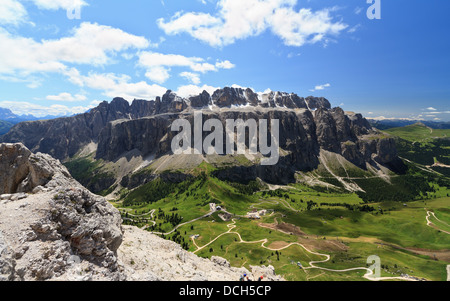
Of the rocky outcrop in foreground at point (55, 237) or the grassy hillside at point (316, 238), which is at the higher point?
the rocky outcrop in foreground at point (55, 237)

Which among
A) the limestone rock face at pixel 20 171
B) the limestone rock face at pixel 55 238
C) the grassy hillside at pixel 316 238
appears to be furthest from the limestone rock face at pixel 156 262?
the grassy hillside at pixel 316 238

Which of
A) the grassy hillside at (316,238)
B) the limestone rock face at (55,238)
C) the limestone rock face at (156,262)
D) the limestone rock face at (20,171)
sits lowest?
the grassy hillside at (316,238)

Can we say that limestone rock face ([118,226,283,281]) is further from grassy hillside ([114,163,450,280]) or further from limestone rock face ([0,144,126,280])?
grassy hillside ([114,163,450,280])

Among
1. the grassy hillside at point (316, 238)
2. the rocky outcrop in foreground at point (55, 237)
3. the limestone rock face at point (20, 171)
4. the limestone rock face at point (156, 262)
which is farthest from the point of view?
the grassy hillside at point (316, 238)

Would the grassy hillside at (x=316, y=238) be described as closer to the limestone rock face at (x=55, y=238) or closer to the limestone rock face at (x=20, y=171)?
the limestone rock face at (x=55, y=238)

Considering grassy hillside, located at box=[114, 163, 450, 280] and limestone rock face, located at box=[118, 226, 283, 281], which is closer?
limestone rock face, located at box=[118, 226, 283, 281]

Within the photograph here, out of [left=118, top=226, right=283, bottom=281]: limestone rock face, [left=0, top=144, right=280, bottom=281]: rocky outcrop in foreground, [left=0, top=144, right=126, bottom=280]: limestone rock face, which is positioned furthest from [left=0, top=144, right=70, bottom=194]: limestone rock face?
[left=118, top=226, right=283, bottom=281]: limestone rock face

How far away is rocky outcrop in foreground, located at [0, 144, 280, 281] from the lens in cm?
2094

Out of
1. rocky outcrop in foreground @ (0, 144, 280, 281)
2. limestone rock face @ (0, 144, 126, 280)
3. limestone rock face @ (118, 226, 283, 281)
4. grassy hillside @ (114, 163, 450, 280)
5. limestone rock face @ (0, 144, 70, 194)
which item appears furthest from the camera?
grassy hillside @ (114, 163, 450, 280)

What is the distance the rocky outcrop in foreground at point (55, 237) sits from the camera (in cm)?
2094

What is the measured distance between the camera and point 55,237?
78.4 ft
